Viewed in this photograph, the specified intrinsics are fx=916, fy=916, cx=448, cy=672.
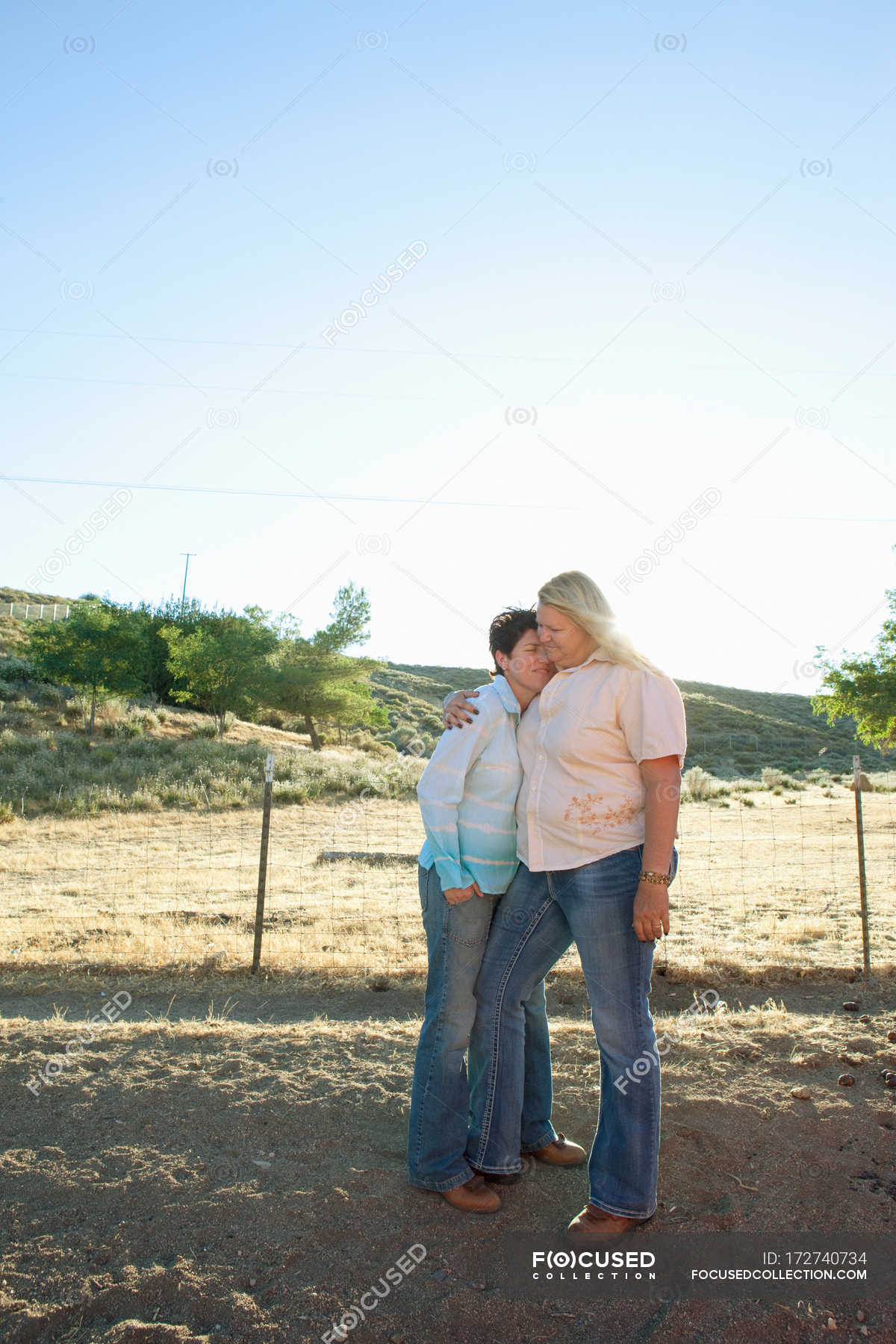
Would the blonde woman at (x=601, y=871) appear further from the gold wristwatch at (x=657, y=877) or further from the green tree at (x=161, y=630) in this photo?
the green tree at (x=161, y=630)

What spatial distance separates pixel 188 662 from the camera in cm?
3041

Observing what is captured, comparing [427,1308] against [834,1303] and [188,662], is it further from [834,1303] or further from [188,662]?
[188,662]

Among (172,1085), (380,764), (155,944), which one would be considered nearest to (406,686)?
(380,764)

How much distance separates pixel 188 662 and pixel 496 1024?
28717 mm

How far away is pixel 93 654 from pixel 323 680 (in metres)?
7.83

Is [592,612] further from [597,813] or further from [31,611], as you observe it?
[31,611]

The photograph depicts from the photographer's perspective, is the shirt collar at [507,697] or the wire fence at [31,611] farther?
the wire fence at [31,611]

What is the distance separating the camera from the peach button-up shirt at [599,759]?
9.44 ft

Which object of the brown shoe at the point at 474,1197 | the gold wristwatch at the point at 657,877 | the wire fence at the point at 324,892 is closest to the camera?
the gold wristwatch at the point at 657,877

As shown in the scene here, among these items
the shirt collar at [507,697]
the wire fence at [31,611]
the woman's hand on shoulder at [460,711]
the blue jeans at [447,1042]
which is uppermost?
the wire fence at [31,611]

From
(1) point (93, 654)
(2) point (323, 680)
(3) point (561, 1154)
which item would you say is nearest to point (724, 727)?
(2) point (323, 680)

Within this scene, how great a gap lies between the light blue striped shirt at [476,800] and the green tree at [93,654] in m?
24.3

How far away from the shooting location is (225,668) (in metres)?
30.7

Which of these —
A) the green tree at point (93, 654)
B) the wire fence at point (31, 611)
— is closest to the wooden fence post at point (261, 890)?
the green tree at point (93, 654)
